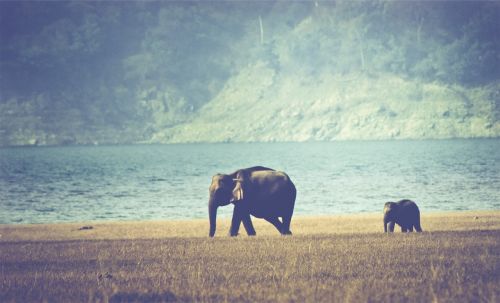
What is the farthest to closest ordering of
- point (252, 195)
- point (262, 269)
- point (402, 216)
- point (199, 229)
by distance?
1. point (199, 229)
2. point (402, 216)
3. point (252, 195)
4. point (262, 269)

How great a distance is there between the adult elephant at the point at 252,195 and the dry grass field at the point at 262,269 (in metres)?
3.14

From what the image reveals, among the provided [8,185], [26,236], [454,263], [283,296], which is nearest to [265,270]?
[283,296]

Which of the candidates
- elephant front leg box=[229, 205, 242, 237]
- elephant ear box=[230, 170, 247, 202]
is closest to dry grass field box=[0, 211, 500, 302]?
elephant ear box=[230, 170, 247, 202]

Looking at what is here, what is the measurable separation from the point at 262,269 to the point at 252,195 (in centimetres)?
1048

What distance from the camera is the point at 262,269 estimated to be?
15797mm

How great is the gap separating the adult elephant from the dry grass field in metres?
3.14

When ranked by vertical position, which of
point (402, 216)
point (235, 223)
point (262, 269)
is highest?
point (262, 269)

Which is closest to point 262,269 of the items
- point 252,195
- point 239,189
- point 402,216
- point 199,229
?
point 239,189

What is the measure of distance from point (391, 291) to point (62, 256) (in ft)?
30.3

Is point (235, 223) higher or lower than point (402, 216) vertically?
higher

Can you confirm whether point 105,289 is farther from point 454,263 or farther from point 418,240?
point 418,240

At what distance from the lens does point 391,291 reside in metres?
13.0

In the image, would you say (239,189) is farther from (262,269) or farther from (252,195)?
(262,269)

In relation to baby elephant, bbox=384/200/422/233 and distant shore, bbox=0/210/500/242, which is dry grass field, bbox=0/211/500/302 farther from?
distant shore, bbox=0/210/500/242
